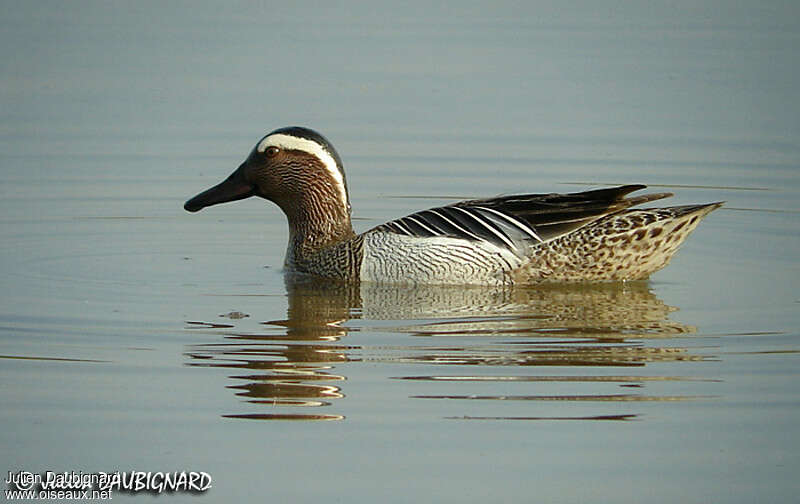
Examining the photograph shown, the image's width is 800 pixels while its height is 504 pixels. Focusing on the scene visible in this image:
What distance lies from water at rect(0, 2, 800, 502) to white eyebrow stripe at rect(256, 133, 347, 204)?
0.77m

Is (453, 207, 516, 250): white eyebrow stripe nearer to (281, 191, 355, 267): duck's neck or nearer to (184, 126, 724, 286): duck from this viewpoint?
(184, 126, 724, 286): duck

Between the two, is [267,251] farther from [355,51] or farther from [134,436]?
[355,51]

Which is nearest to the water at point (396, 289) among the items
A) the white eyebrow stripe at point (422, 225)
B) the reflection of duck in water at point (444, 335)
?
the reflection of duck in water at point (444, 335)

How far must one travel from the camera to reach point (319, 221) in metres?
10.6

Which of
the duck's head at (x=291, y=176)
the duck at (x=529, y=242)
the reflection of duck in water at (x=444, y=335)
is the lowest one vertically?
the reflection of duck in water at (x=444, y=335)

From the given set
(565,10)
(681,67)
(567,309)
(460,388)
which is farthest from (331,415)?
(565,10)

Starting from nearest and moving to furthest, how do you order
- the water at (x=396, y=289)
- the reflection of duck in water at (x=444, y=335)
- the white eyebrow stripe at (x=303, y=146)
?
the water at (x=396, y=289), the reflection of duck in water at (x=444, y=335), the white eyebrow stripe at (x=303, y=146)

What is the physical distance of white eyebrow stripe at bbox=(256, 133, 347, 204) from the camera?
10.5 m

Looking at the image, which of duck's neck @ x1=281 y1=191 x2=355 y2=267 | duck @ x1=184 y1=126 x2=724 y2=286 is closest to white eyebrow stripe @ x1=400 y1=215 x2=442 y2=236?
duck @ x1=184 y1=126 x2=724 y2=286

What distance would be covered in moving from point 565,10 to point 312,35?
359 centimetres

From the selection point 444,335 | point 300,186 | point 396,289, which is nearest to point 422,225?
point 396,289

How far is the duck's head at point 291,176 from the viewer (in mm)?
10531

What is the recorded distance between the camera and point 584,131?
47.0 feet

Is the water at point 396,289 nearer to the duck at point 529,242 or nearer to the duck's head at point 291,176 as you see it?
the duck at point 529,242
